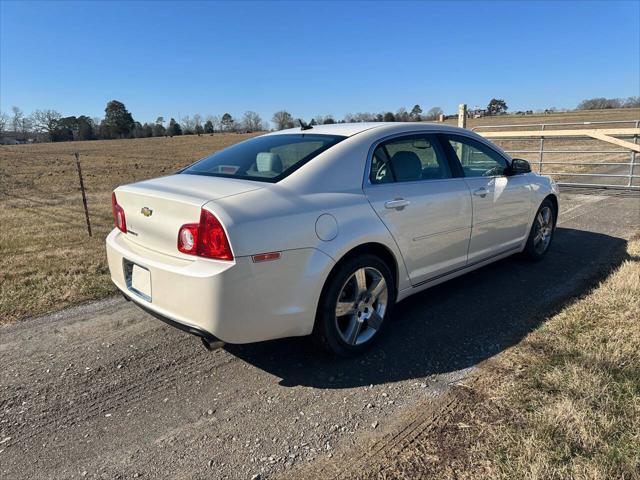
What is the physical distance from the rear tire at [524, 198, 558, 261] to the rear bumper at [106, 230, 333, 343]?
3232 millimetres

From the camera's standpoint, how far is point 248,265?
268 cm

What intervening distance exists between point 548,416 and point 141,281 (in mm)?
2522

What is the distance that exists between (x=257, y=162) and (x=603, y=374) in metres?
2.63

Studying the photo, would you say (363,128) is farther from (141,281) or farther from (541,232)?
(541,232)

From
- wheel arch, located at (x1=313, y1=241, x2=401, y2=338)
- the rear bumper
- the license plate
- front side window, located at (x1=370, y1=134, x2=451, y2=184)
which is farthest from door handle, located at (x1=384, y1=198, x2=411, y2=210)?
the license plate

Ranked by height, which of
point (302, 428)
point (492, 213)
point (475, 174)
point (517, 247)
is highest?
point (475, 174)

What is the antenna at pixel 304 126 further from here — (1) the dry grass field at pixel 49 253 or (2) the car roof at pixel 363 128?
(1) the dry grass field at pixel 49 253

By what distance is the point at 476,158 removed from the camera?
15.3 ft

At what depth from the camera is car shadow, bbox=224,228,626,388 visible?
10.6 feet

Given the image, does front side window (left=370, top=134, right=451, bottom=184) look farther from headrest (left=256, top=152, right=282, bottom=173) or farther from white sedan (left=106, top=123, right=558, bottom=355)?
headrest (left=256, top=152, right=282, bottom=173)

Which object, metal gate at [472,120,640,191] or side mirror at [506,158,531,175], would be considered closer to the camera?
side mirror at [506,158,531,175]

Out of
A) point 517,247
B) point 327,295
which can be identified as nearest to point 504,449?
point 327,295

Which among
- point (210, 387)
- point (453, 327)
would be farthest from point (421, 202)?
point (210, 387)

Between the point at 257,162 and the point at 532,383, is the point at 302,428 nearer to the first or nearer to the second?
the point at 532,383
